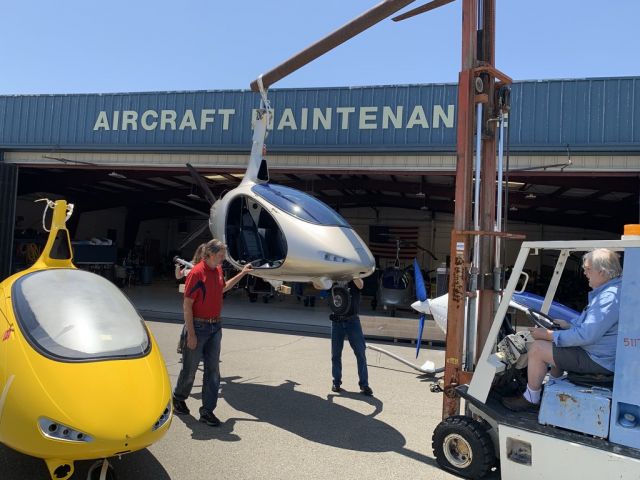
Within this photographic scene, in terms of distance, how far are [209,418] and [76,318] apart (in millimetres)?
1856

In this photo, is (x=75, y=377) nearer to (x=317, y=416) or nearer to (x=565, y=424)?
(x=317, y=416)

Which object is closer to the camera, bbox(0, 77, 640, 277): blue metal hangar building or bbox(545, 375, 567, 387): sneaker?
bbox(545, 375, 567, 387): sneaker

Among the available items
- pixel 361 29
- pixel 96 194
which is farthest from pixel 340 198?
pixel 361 29

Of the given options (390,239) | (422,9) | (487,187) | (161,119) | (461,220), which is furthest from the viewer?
(390,239)

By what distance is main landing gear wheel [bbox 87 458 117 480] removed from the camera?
10.5 feet

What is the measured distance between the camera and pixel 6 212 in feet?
47.7

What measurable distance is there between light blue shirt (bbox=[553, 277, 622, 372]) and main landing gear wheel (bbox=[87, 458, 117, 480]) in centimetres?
304

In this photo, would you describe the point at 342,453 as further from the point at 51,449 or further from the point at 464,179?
the point at 464,179

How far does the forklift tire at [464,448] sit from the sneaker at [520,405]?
308 millimetres

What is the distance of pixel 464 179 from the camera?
14.5ft

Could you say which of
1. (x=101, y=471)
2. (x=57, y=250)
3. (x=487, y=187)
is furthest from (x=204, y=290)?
(x=487, y=187)

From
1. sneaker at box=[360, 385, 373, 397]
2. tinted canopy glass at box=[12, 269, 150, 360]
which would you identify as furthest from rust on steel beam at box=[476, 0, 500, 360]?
tinted canopy glass at box=[12, 269, 150, 360]

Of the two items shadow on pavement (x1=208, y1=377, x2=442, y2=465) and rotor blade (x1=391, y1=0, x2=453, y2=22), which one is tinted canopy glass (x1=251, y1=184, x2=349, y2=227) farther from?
rotor blade (x1=391, y1=0, x2=453, y2=22)

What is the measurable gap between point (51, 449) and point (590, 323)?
331 cm
